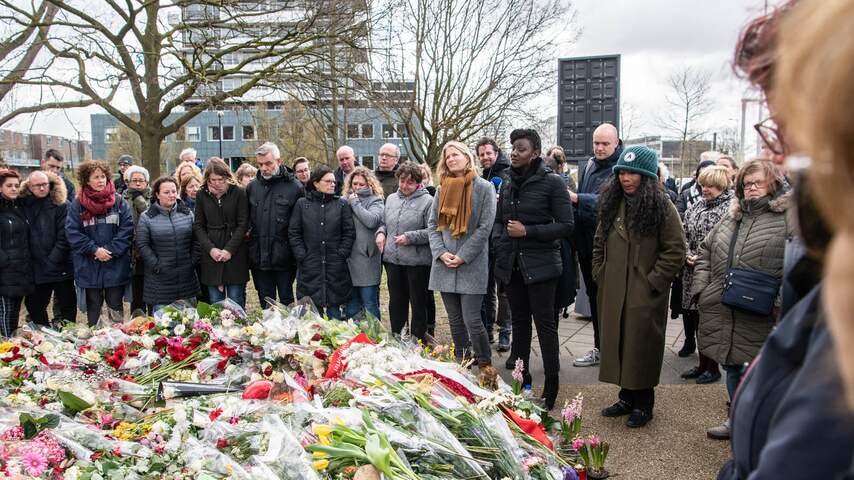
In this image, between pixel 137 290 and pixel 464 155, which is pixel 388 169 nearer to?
pixel 464 155

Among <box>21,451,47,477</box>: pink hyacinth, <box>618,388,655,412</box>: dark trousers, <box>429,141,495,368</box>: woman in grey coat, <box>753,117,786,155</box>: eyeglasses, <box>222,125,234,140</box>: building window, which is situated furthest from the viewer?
<box>222,125,234,140</box>: building window

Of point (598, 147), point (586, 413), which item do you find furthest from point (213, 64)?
point (586, 413)

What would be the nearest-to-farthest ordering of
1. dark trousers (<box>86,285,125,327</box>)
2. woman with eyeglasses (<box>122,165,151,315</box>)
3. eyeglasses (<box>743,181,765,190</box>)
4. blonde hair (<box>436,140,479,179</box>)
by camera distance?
eyeglasses (<box>743,181,765,190</box>) → blonde hair (<box>436,140,479,179</box>) → dark trousers (<box>86,285,125,327</box>) → woman with eyeglasses (<box>122,165,151,315</box>)

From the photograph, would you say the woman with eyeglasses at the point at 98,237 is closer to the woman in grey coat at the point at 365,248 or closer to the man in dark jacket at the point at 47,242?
the man in dark jacket at the point at 47,242

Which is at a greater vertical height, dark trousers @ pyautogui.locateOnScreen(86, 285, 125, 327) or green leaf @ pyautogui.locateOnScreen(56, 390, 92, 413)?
green leaf @ pyautogui.locateOnScreen(56, 390, 92, 413)

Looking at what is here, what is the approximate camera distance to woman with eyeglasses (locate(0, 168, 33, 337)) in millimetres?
6453

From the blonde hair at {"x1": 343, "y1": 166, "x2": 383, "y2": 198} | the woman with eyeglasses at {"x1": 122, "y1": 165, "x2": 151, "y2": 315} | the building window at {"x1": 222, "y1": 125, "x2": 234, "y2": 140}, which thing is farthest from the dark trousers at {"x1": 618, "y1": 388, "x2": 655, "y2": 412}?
the building window at {"x1": 222, "y1": 125, "x2": 234, "y2": 140}

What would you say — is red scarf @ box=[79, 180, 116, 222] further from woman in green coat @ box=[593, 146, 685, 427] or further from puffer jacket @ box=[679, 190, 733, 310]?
puffer jacket @ box=[679, 190, 733, 310]

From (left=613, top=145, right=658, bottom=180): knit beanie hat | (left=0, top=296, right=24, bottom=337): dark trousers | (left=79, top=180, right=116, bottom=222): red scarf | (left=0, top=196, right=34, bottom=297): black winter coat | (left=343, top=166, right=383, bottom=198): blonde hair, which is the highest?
(left=613, top=145, right=658, bottom=180): knit beanie hat

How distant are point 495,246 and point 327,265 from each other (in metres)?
2.01

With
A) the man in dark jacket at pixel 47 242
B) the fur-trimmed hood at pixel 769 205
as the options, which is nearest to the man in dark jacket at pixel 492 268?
the fur-trimmed hood at pixel 769 205

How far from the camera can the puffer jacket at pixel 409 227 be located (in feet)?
19.9

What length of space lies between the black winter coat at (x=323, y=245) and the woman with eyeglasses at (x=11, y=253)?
2.59 m

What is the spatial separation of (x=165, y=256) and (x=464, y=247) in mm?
3013
